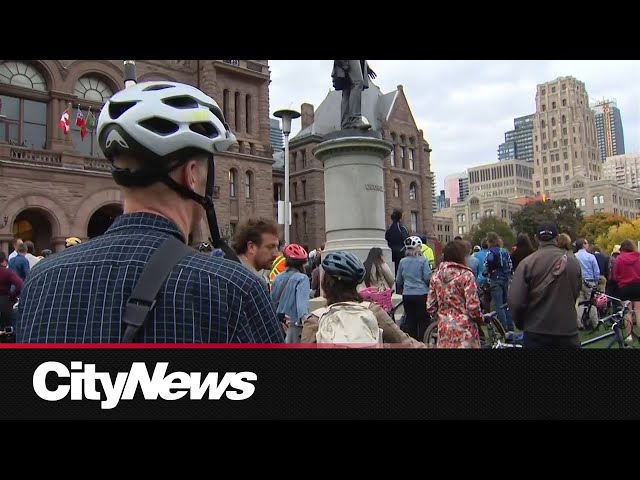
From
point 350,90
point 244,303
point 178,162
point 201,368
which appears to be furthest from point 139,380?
point 350,90

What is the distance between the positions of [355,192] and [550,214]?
4.33 metres

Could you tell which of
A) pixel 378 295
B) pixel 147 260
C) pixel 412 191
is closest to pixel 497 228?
pixel 378 295

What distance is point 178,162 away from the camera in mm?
1987

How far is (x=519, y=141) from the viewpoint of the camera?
6.40 metres

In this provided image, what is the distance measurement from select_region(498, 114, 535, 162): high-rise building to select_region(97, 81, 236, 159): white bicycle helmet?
3.97 m

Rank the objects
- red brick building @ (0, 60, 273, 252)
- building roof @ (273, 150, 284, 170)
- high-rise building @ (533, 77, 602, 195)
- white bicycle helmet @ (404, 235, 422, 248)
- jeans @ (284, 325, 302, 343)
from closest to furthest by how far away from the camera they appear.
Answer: jeans @ (284, 325, 302, 343) < high-rise building @ (533, 77, 602, 195) < white bicycle helmet @ (404, 235, 422, 248) < red brick building @ (0, 60, 273, 252) < building roof @ (273, 150, 284, 170)

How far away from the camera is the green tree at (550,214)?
8172 mm

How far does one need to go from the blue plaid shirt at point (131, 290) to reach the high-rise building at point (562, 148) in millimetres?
4622

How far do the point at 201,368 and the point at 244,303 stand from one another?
48 centimetres

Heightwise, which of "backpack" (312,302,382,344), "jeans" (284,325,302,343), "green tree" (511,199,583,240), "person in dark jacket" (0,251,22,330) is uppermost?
"green tree" (511,199,583,240)

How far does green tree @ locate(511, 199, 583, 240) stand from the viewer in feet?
26.8

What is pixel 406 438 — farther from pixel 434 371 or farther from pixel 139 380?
pixel 139 380

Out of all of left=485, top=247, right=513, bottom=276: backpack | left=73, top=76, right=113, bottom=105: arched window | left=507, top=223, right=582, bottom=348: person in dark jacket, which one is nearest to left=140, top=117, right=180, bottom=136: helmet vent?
left=507, top=223, right=582, bottom=348: person in dark jacket

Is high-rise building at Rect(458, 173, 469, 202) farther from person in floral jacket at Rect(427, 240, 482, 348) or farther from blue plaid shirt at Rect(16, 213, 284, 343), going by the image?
blue plaid shirt at Rect(16, 213, 284, 343)
